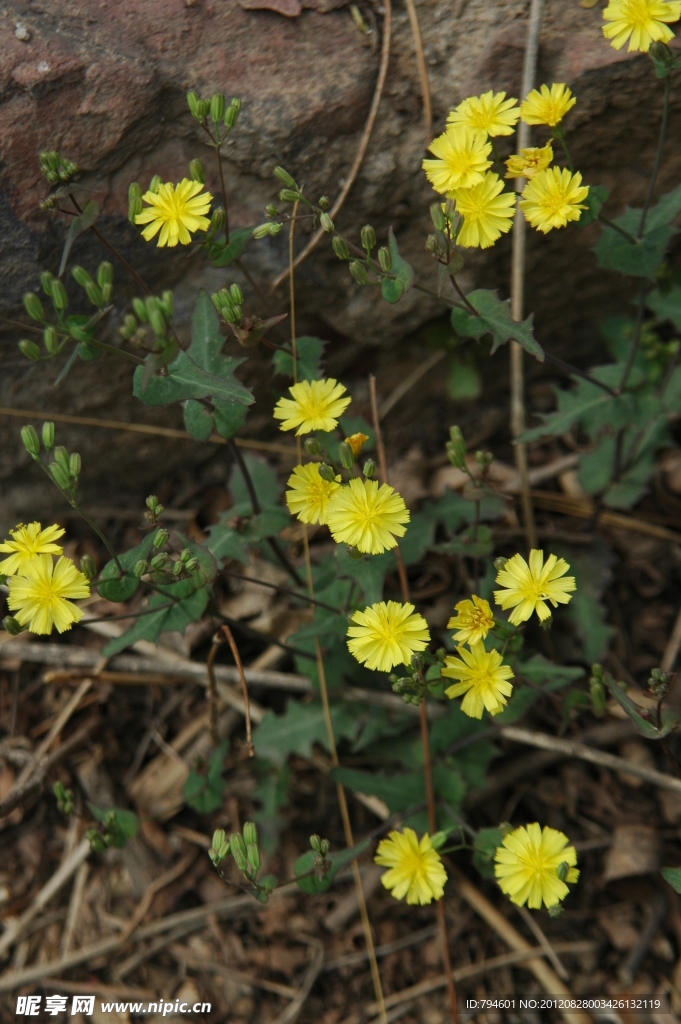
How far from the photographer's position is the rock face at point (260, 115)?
2.64 meters

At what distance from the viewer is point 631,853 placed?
3.00m

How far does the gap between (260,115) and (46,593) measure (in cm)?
180

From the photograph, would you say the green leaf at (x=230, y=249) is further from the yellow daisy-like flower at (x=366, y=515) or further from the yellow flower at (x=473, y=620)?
the yellow flower at (x=473, y=620)

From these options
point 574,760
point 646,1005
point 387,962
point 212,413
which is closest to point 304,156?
point 212,413

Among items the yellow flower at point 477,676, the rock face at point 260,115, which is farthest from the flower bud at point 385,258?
the yellow flower at point 477,676

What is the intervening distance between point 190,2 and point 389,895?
3.42 metres

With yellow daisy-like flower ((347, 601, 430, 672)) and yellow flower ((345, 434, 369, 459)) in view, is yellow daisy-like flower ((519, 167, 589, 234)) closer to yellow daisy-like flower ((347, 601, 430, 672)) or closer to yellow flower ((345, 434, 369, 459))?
yellow flower ((345, 434, 369, 459))

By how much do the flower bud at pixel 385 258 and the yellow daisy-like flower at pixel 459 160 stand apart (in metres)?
0.26

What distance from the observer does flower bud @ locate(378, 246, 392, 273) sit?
7.69 feet

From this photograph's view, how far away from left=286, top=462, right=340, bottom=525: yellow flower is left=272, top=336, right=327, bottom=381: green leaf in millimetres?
425

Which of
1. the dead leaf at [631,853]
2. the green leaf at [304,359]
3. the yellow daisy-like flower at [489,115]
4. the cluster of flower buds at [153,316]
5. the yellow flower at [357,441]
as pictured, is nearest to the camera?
the cluster of flower buds at [153,316]

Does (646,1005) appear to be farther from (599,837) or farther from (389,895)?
(389,895)

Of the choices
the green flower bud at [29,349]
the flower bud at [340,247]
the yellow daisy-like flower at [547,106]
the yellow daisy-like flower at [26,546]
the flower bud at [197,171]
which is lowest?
the yellow daisy-like flower at [26,546]

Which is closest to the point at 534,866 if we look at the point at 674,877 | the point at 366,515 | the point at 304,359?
the point at 674,877
